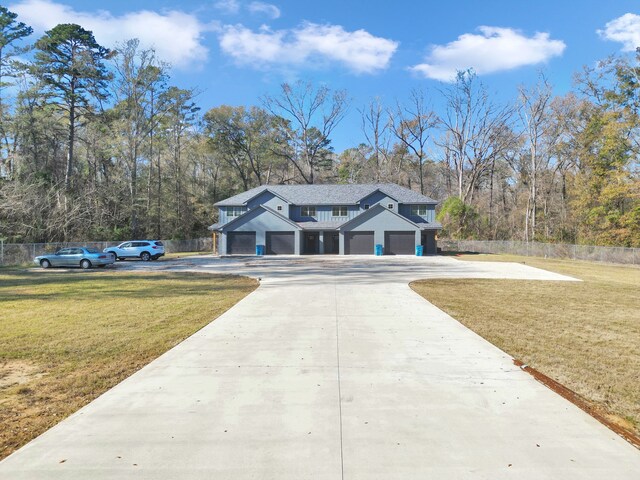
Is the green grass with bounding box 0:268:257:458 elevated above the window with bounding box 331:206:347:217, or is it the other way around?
the window with bounding box 331:206:347:217

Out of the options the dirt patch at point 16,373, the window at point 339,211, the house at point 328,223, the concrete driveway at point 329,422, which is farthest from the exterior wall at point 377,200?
the dirt patch at point 16,373

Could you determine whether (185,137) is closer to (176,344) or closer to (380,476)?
(176,344)

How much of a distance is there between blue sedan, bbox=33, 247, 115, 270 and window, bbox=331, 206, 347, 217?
21.0 m

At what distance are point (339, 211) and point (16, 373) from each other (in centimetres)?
3311

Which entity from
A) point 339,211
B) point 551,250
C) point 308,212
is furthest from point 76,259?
point 551,250

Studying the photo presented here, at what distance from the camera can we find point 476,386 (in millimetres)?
4770

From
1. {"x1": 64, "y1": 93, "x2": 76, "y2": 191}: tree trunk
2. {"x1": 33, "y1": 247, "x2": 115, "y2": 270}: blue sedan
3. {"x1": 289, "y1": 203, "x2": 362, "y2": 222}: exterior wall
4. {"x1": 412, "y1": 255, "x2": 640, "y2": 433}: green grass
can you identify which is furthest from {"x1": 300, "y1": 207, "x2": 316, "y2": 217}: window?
{"x1": 412, "y1": 255, "x2": 640, "y2": 433}: green grass

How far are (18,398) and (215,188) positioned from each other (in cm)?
4930

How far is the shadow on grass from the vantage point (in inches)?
472

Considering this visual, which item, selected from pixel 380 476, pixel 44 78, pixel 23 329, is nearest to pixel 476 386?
pixel 380 476

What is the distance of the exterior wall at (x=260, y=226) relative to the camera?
1368 inches

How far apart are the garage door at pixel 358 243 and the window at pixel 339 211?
124 inches

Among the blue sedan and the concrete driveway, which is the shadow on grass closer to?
the blue sedan

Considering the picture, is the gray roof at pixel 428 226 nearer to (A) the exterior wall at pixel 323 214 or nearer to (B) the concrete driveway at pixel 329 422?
(A) the exterior wall at pixel 323 214
